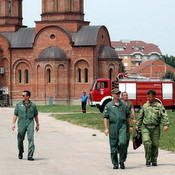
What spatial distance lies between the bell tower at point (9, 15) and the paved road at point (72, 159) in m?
49.1

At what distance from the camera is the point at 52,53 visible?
6606cm

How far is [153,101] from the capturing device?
1431 cm

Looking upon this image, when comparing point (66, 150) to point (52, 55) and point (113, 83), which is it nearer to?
point (113, 83)

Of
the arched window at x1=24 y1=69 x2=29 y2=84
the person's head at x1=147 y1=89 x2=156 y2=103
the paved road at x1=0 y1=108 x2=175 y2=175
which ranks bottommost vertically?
the paved road at x1=0 y1=108 x2=175 y2=175

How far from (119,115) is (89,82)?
52210mm

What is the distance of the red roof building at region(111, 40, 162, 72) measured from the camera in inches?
6319

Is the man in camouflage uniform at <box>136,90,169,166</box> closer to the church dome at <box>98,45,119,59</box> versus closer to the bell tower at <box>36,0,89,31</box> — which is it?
the church dome at <box>98,45,119,59</box>

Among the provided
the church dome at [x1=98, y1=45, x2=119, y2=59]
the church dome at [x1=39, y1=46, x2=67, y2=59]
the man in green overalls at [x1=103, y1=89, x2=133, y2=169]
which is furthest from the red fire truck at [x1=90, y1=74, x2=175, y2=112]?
the man in green overalls at [x1=103, y1=89, x2=133, y2=169]

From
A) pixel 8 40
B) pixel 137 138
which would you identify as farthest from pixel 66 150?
pixel 8 40

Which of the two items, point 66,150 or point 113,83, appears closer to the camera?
point 66,150

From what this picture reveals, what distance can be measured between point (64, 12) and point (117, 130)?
53734mm

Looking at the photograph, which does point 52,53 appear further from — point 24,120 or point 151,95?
point 151,95

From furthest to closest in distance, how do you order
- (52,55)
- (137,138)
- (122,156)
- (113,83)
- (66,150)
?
(52,55), (113,83), (66,150), (137,138), (122,156)

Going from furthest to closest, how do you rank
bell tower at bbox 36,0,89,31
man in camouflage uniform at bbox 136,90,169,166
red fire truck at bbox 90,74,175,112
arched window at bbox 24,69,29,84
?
arched window at bbox 24,69,29,84 → bell tower at bbox 36,0,89,31 → red fire truck at bbox 90,74,175,112 → man in camouflage uniform at bbox 136,90,169,166
